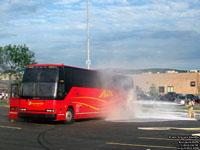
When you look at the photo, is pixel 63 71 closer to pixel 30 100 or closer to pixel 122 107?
pixel 30 100

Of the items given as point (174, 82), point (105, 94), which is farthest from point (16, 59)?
point (174, 82)

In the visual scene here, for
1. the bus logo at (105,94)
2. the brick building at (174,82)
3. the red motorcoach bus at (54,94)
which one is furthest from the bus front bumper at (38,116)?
the brick building at (174,82)

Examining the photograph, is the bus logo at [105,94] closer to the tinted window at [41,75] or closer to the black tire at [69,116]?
the black tire at [69,116]

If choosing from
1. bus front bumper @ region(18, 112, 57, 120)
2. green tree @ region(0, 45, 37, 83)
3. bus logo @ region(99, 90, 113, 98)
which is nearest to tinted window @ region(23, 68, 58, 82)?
bus front bumper @ region(18, 112, 57, 120)

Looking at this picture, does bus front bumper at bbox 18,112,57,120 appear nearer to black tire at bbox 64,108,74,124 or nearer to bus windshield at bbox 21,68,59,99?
bus windshield at bbox 21,68,59,99

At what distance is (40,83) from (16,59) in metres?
23.4

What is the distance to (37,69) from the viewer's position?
18.8m

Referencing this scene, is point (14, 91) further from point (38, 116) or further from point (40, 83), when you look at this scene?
point (38, 116)

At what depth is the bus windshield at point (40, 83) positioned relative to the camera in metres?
17.9

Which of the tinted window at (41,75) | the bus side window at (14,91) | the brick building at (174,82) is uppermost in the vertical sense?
the tinted window at (41,75)

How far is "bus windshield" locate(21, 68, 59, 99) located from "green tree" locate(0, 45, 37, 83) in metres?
22.5

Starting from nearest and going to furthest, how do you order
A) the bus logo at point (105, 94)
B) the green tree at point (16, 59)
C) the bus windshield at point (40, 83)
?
the bus windshield at point (40, 83), the bus logo at point (105, 94), the green tree at point (16, 59)

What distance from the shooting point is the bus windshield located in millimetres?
17906

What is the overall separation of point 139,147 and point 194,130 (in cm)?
597
